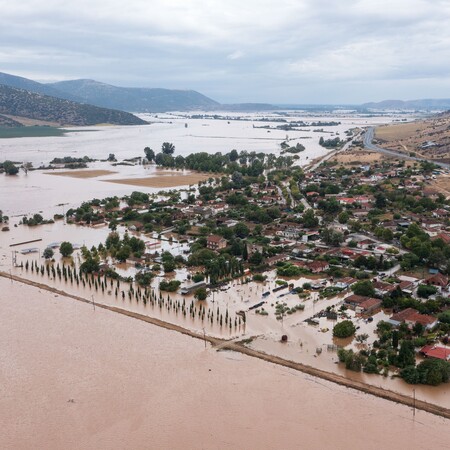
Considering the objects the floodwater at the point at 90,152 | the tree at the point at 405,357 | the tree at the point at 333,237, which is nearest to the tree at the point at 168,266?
the tree at the point at 333,237

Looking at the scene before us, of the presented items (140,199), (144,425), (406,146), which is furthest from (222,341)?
(406,146)

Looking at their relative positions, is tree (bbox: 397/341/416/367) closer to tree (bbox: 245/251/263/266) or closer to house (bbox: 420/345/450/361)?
house (bbox: 420/345/450/361)

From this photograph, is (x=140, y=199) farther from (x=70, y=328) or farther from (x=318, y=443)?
(x=318, y=443)

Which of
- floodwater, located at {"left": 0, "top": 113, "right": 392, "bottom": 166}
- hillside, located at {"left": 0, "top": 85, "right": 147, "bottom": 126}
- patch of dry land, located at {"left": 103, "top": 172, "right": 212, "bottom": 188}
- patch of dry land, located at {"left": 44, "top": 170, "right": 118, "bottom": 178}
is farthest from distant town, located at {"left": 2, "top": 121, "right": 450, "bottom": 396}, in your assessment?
hillside, located at {"left": 0, "top": 85, "right": 147, "bottom": 126}

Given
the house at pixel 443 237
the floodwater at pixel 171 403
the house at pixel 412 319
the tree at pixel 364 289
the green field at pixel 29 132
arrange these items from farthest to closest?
the green field at pixel 29 132
the house at pixel 443 237
the tree at pixel 364 289
the house at pixel 412 319
the floodwater at pixel 171 403

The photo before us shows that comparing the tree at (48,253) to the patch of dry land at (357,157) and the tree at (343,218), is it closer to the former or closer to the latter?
the tree at (343,218)

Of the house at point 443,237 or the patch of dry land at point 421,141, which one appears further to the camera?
the patch of dry land at point 421,141

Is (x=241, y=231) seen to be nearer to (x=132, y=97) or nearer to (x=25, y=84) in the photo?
(x=25, y=84)
